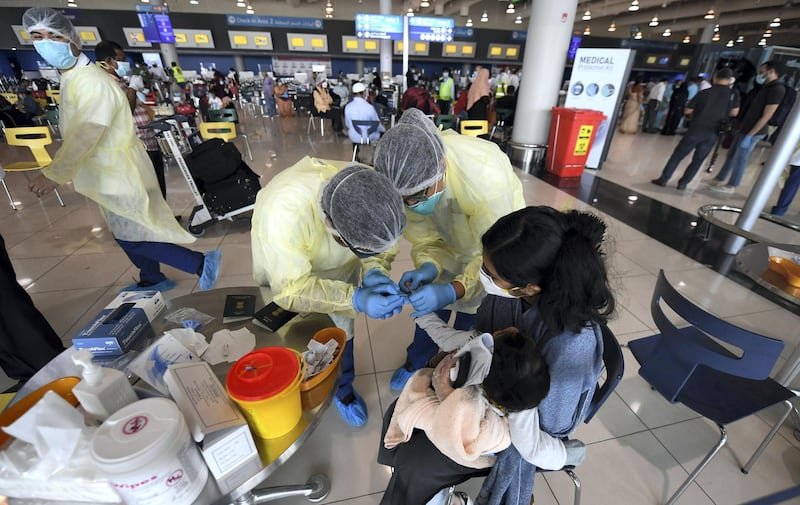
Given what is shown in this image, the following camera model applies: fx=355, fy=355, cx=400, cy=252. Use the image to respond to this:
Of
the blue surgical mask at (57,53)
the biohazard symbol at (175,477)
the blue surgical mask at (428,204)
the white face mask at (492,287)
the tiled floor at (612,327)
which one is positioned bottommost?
the tiled floor at (612,327)

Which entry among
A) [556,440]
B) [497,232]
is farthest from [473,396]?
[497,232]

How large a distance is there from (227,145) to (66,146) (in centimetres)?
186

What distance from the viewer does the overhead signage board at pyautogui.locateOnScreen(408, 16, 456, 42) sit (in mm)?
10922

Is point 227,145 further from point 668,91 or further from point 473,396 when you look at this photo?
point 668,91

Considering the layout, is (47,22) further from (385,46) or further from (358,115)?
(385,46)

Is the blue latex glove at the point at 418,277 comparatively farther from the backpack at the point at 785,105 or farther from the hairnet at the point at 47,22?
the backpack at the point at 785,105

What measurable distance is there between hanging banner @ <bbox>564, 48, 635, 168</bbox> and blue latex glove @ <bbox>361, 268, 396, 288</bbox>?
5.66 meters

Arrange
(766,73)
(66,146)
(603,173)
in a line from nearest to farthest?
1. (66,146)
2. (766,73)
3. (603,173)

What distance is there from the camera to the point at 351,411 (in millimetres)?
1784

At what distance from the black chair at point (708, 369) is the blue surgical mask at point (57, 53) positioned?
338 cm

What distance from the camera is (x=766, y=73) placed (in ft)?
14.6

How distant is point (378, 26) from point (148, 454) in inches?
485

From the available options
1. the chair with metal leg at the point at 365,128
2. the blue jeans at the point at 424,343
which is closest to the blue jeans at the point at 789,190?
the blue jeans at the point at 424,343

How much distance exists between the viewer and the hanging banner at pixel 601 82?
17.3 feet
